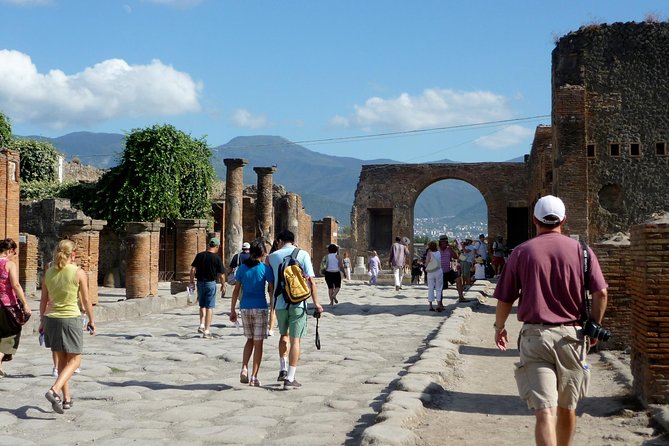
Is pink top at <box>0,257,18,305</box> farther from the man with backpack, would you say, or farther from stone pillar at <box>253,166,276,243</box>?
stone pillar at <box>253,166,276,243</box>

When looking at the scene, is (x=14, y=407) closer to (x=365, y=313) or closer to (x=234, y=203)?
(x=365, y=313)

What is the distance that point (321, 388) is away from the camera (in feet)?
24.7

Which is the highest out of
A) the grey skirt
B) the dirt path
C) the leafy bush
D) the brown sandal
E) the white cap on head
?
the leafy bush

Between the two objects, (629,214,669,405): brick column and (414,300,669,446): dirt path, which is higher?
(629,214,669,405): brick column

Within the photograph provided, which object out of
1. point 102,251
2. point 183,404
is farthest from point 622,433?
point 102,251

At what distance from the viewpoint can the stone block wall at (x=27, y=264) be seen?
2098cm

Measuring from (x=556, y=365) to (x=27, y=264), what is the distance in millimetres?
18812

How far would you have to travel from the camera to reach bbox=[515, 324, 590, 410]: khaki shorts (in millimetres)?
4504

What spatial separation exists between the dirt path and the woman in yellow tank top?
283 cm

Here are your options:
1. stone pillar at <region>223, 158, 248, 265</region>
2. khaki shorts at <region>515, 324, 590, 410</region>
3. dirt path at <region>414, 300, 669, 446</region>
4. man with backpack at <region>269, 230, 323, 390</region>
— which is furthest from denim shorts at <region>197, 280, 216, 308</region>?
stone pillar at <region>223, 158, 248, 265</region>

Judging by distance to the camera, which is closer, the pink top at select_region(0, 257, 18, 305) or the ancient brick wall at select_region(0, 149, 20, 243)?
the pink top at select_region(0, 257, 18, 305)

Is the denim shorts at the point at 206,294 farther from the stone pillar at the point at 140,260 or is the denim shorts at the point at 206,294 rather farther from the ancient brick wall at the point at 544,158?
the ancient brick wall at the point at 544,158

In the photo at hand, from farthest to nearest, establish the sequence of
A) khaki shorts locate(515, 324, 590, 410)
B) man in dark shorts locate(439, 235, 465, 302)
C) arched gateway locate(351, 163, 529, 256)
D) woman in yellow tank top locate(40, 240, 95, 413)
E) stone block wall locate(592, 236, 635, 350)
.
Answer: arched gateway locate(351, 163, 529, 256), man in dark shorts locate(439, 235, 465, 302), stone block wall locate(592, 236, 635, 350), woman in yellow tank top locate(40, 240, 95, 413), khaki shorts locate(515, 324, 590, 410)

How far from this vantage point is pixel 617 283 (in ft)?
30.5
